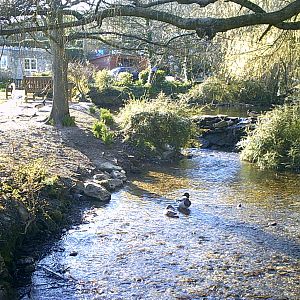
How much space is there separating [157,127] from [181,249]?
27.0ft

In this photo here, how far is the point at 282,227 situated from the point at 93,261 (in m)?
3.68

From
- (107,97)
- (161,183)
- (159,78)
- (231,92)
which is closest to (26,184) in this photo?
(161,183)

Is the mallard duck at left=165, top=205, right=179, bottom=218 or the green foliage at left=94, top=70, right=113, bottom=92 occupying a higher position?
the green foliage at left=94, top=70, right=113, bottom=92

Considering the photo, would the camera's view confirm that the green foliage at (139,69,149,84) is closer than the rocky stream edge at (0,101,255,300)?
No

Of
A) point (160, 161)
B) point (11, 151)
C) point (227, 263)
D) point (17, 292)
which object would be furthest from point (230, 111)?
point (17, 292)

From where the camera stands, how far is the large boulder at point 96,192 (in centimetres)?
996

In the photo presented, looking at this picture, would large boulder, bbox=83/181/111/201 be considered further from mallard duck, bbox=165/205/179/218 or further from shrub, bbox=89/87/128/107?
shrub, bbox=89/87/128/107

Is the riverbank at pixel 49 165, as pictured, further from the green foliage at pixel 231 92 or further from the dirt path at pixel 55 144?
the green foliage at pixel 231 92

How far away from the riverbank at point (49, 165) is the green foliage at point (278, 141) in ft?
13.1

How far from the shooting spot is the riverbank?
6.70m

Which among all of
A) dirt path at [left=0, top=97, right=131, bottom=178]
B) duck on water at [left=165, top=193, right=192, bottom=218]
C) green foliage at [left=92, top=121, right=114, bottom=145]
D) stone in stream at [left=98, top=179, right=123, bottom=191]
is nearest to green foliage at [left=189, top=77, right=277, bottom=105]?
dirt path at [left=0, top=97, right=131, bottom=178]

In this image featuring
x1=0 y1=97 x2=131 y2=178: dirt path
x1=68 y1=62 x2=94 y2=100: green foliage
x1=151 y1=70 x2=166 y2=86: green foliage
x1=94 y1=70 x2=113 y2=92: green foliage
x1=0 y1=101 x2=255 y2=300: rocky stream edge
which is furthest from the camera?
x1=151 y1=70 x2=166 y2=86: green foliage

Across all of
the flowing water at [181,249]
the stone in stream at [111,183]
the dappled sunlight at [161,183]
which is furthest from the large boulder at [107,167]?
the flowing water at [181,249]

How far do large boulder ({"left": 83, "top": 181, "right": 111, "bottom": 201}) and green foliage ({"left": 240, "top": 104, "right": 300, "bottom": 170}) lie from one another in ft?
20.3
